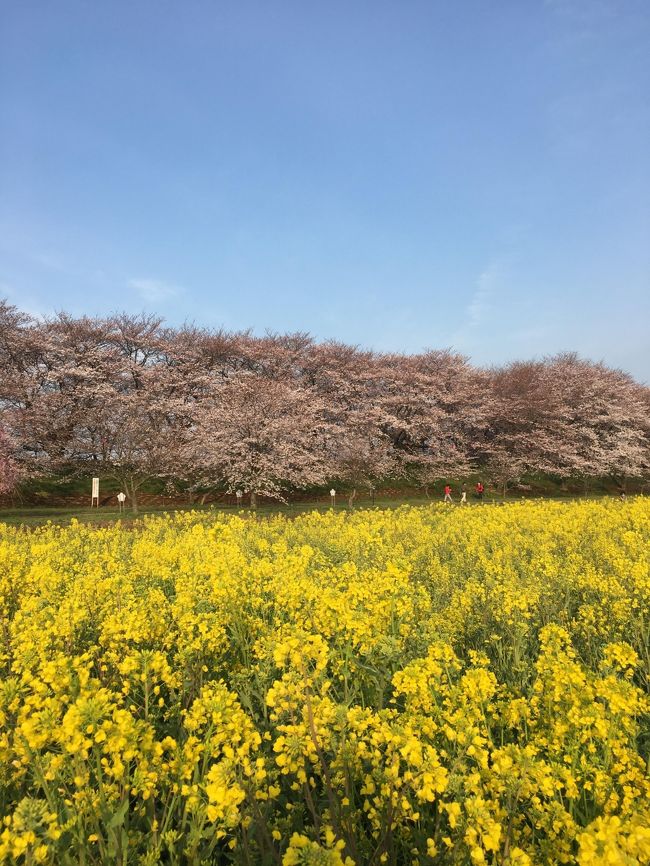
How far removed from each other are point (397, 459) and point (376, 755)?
40.6 meters

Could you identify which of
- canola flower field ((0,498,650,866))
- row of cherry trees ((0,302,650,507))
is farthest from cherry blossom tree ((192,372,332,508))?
canola flower field ((0,498,650,866))

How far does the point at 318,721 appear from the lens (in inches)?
107

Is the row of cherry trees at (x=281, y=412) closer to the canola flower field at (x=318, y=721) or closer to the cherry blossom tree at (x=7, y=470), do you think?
the cherry blossom tree at (x=7, y=470)

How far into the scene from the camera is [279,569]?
6172 millimetres

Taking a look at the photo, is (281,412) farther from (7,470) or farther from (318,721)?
(318,721)

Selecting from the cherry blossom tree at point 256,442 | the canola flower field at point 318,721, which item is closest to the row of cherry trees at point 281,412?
the cherry blossom tree at point 256,442

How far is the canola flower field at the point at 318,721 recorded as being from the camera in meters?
2.25

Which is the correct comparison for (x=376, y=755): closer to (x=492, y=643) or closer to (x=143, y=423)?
(x=492, y=643)

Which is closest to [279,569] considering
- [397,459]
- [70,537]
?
[70,537]

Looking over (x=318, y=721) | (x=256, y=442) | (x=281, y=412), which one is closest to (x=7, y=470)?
(x=256, y=442)

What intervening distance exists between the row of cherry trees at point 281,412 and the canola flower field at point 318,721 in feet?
71.1

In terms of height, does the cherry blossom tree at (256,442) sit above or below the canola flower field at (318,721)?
above

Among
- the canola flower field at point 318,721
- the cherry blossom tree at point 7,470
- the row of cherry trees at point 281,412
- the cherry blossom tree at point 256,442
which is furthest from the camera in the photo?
the row of cherry trees at point 281,412

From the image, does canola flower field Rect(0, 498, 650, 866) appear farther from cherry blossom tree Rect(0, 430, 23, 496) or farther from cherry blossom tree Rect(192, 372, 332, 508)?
cherry blossom tree Rect(192, 372, 332, 508)
